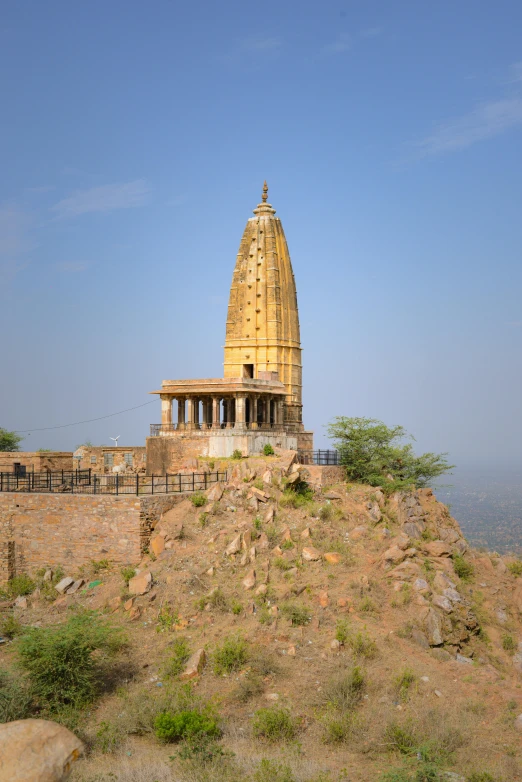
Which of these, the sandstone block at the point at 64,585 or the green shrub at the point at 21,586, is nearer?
the sandstone block at the point at 64,585

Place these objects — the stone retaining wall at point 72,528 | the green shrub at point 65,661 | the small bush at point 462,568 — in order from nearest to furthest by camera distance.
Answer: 1. the green shrub at point 65,661
2. the stone retaining wall at point 72,528
3. the small bush at point 462,568

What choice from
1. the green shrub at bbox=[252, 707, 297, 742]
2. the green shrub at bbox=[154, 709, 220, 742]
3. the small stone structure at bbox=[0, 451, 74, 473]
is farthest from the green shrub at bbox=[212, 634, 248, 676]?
the small stone structure at bbox=[0, 451, 74, 473]

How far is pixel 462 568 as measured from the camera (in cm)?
2802

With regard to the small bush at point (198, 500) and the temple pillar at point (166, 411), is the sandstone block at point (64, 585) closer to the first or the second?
the small bush at point (198, 500)

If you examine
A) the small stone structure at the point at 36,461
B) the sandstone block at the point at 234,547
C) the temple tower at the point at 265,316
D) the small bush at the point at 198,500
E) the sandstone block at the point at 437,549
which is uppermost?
the temple tower at the point at 265,316

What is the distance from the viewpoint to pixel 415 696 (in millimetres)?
19000

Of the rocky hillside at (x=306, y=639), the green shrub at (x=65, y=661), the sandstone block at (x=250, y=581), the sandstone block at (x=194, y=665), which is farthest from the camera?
the sandstone block at (x=250, y=581)

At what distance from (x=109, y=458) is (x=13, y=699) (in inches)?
888

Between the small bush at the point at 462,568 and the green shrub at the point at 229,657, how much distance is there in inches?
415

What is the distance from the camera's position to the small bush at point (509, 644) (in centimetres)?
2486

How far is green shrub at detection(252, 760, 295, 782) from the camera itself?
Answer: 14719mm

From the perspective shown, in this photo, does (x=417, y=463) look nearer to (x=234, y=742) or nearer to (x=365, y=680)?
(x=365, y=680)

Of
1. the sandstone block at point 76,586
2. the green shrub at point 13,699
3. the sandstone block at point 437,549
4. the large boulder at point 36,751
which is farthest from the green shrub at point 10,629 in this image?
the sandstone block at point 437,549

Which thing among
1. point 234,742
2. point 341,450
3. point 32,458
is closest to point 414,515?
point 341,450
